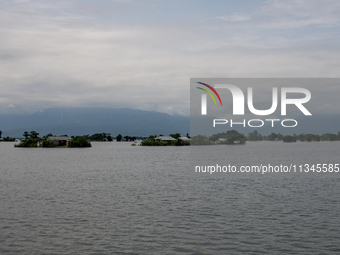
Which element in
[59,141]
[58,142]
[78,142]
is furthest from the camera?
[59,141]

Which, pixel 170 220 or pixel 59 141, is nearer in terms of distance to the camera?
pixel 170 220

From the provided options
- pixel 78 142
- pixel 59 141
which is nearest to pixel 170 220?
pixel 78 142

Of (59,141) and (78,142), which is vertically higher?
(59,141)

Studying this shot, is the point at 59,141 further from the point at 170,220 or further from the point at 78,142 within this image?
the point at 170,220

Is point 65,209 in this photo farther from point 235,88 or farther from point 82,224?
point 235,88

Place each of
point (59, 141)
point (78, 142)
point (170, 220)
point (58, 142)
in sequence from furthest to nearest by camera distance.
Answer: point (59, 141), point (58, 142), point (78, 142), point (170, 220)

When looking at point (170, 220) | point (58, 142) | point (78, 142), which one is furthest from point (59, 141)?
point (170, 220)

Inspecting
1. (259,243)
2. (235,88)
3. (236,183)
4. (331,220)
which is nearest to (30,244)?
(259,243)

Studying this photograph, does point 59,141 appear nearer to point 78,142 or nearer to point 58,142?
point 58,142

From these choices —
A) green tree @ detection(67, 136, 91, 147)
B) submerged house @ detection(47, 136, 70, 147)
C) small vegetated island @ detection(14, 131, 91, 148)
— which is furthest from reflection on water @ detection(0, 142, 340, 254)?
submerged house @ detection(47, 136, 70, 147)

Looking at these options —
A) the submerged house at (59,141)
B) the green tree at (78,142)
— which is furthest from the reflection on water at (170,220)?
the submerged house at (59,141)

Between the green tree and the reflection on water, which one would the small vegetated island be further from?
the reflection on water

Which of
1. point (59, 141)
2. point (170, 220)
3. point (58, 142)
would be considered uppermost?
point (59, 141)

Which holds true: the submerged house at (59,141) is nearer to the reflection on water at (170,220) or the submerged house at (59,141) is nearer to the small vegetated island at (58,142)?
the small vegetated island at (58,142)
